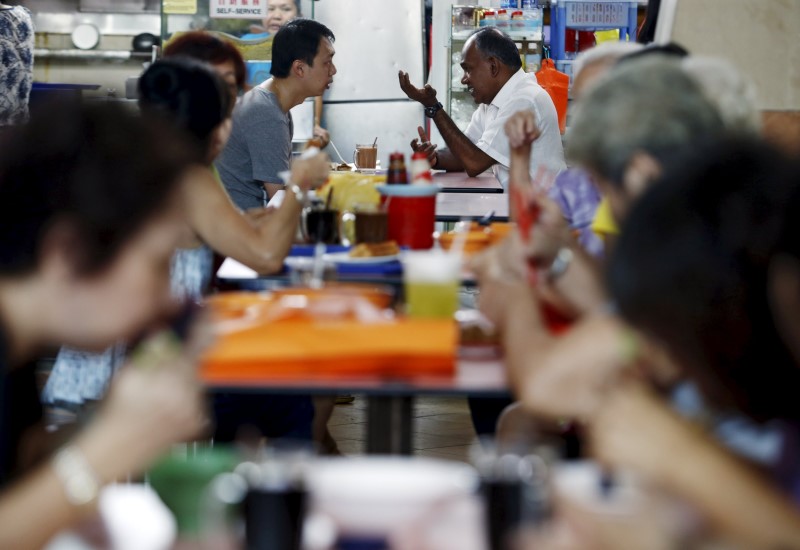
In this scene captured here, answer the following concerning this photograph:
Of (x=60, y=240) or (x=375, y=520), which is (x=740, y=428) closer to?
(x=375, y=520)

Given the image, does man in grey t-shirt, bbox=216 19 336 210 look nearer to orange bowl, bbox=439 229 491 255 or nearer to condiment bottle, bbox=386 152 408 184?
condiment bottle, bbox=386 152 408 184

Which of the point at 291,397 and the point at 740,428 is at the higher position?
the point at 740,428

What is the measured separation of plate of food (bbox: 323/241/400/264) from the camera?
315cm

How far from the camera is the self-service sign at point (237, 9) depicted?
7.55 meters

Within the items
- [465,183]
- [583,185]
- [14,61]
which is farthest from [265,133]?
[583,185]

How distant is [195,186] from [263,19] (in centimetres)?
494

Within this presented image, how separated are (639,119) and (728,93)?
1.01 ft

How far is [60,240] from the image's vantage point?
155 cm

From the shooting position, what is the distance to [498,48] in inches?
245

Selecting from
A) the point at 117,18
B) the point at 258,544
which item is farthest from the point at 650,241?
the point at 117,18

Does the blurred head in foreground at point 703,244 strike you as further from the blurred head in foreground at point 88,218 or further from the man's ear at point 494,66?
the man's ear at point 494,66

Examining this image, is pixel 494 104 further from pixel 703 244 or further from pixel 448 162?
pixel 703 244

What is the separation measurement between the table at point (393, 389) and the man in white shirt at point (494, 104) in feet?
12.1

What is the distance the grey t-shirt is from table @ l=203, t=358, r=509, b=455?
2932mm
